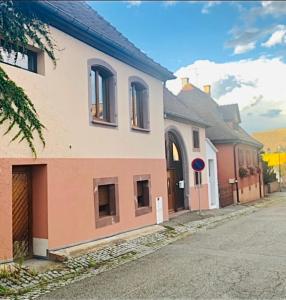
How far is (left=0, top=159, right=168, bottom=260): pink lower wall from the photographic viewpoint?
26.0ft

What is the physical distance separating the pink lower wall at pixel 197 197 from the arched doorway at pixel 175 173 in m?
0.49

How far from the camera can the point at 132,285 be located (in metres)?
6.73

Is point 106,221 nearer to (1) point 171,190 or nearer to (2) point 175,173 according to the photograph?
(1) point 171,190

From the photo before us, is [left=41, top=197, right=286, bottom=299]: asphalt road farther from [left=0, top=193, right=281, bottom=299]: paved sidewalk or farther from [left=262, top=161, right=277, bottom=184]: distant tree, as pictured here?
[left=262, top=161, right=277, bottom=184]: distant tree

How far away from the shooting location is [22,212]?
29.1 feet

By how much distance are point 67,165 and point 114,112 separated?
116 inches

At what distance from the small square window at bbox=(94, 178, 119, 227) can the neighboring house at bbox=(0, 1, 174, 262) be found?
0.03m

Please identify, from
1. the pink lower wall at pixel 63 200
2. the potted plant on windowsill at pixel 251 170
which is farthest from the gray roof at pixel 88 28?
the potted plant on windowsill at pixel 251 170

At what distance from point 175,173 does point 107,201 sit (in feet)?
25.2

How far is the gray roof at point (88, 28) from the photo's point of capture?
932 centimetres

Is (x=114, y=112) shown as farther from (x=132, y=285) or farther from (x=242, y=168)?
(x=242, y=168)

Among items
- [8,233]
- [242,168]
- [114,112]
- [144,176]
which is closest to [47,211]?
[8,233]

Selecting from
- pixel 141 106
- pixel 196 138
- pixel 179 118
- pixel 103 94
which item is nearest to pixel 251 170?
pixel 196 138

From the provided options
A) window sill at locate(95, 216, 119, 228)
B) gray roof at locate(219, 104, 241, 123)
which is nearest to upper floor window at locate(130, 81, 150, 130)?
window sill at locate(95, 216, 119, 228)
